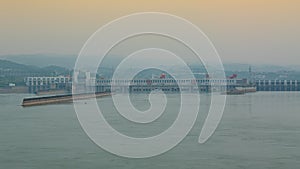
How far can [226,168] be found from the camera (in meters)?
5.35

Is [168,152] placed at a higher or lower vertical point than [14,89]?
lower

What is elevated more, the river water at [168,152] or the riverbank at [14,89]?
the riverbank at [14,89]

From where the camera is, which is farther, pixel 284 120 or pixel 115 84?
pixel 115 84

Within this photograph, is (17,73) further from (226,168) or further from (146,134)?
(226,168)

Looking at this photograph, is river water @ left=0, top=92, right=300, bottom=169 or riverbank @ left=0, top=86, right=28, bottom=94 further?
riverbank @ left=0, top=86, right=28, bottom=94

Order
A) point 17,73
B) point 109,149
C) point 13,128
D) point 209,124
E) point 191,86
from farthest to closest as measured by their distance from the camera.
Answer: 1. point 17,73
2. point 191,86
3. point 209,124
4. point 13,128
5. point 109,149

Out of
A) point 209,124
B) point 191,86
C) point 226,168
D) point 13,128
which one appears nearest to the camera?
point 226,168

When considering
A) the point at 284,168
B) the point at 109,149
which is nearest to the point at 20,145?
the point at 109,149

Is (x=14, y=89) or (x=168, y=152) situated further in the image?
(x=14, y=89)

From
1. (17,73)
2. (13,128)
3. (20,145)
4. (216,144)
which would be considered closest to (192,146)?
(216,144)

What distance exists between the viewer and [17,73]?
47.6 m

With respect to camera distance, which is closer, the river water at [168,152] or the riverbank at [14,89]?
the river water at [168,152]

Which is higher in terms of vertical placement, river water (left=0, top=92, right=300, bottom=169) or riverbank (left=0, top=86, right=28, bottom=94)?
riverbank (left=0, top=86, right=28, bottom=94)

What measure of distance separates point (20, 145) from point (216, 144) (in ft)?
7.80
